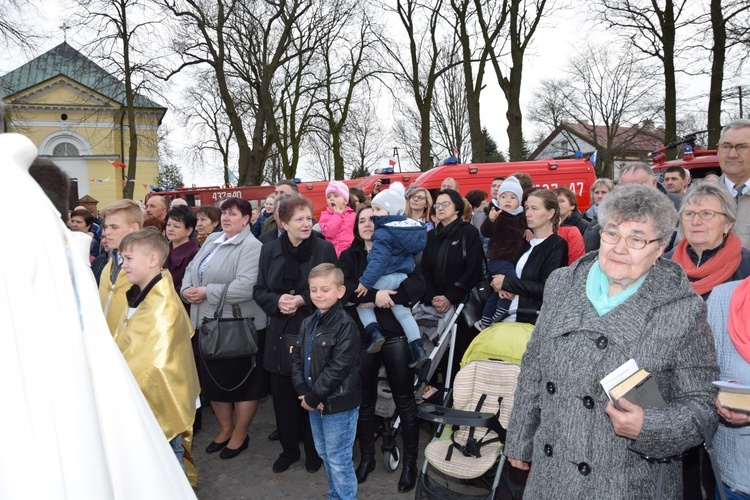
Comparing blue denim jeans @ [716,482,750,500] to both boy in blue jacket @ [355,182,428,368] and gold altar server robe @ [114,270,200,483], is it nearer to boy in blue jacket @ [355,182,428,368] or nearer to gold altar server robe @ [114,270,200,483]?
boy in blue jacket @ [355,182,428,368]

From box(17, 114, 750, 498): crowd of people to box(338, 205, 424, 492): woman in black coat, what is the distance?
0.04 ft

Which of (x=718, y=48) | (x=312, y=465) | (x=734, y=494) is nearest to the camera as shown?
(x=734, y=494)

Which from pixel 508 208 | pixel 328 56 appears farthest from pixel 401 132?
pixel 508 208

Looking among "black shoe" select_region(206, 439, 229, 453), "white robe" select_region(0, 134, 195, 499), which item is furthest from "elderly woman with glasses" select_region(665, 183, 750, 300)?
"black shoe" select_region(206, 439, 229, 453)

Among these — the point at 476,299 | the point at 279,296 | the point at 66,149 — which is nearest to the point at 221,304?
the point at 279,296

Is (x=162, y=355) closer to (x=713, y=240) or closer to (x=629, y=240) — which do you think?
(x=629, y=240)

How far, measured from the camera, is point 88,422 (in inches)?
40.2

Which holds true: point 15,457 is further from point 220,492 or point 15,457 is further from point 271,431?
point 271,431

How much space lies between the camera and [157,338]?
334 centimetres

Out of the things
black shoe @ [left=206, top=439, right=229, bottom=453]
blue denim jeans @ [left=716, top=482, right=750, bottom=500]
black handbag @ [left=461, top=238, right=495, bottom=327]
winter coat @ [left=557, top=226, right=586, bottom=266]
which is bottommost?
black shoe @ [left=206, top=439, right=229, bottom=453]

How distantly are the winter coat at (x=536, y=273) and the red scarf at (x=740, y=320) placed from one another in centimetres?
162

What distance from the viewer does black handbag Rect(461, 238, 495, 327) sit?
466cm

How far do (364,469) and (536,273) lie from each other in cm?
209

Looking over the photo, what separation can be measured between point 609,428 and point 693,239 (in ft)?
5.45
